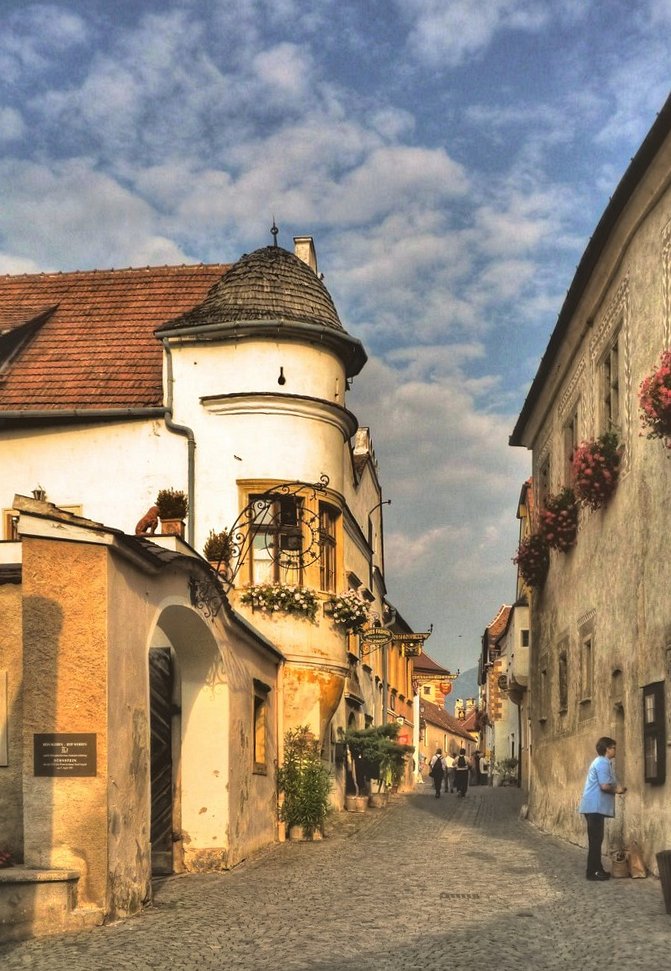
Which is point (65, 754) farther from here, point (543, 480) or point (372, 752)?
point (372, 752)

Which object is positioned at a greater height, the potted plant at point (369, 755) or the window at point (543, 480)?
the window at point (543, 480)

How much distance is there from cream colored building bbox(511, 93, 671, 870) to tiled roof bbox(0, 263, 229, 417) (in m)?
7.31

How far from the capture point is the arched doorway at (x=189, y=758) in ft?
50.5

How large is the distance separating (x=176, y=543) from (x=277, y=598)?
625 centimetres

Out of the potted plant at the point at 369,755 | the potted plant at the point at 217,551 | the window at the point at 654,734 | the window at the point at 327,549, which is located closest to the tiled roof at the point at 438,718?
the potted plant at the point at 369,755

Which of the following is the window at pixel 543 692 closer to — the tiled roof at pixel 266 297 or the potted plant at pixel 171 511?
the tiled roof at pixel 266 297

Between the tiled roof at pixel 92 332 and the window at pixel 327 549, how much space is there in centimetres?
348

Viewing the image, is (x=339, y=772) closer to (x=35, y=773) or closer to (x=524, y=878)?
(x=524, y=878)

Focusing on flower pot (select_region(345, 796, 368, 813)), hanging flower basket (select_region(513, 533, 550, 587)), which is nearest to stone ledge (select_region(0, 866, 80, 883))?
hanging flower basket (select_region(513, 533, 550, 587))

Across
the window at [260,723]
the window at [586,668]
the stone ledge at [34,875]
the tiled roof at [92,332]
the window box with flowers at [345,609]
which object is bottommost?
the stone ledge at [34,875]

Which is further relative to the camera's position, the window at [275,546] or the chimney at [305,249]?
the chimney at [305,249]

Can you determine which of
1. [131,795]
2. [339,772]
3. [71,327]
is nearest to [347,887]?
[131,795]

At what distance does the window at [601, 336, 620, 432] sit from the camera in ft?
55.8

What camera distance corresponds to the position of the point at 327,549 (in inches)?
870
